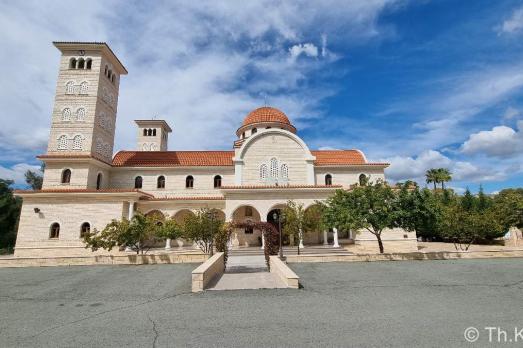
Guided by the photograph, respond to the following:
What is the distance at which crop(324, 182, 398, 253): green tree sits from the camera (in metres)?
16.9

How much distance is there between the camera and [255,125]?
32.1 m

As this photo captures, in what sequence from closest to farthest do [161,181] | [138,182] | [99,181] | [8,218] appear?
[99,181] → [138,182] → [161,181] → [8,218]

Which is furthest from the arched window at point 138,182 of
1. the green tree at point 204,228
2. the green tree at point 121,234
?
the green tree at point 204,228

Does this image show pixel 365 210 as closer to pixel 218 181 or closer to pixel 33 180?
pixel 218 181

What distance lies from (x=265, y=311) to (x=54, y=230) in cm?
2291

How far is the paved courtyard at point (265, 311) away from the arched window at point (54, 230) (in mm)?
11624

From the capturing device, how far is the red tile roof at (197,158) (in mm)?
28719

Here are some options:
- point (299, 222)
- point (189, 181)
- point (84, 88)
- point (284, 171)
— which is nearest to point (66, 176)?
point (84, 88)

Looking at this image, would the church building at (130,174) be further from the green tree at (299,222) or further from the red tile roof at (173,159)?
the green tree at (299,222)

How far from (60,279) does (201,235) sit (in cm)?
Answer: 689

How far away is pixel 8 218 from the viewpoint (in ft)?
105

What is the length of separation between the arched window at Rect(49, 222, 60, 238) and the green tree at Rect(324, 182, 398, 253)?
21.1m

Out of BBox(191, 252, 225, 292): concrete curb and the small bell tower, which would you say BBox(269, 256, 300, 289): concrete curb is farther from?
the small bell tower

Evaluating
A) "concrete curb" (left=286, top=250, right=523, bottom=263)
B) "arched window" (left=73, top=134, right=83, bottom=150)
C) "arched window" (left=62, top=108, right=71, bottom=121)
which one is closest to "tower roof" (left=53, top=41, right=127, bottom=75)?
"arched window" (left=62, top=108, right=71, bottom=121)
